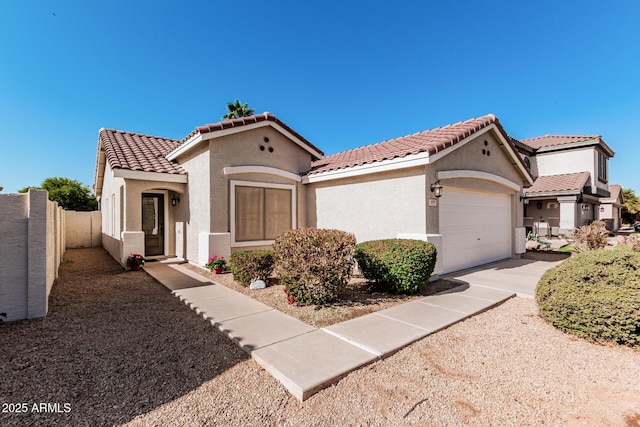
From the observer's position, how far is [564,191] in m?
21.3

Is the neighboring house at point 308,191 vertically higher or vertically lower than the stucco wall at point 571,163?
lower

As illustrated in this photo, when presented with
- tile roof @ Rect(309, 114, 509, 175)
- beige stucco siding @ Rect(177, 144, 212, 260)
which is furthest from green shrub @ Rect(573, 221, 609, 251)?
beige stucco siding @ Rect(177, 144, 212, 260)

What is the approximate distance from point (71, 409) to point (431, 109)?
2426 cm

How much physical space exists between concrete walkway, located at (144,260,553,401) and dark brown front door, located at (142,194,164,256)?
5.48 m

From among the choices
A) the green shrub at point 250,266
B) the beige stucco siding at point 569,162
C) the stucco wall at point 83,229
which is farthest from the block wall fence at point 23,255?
the beige stucco siding at point 569,162

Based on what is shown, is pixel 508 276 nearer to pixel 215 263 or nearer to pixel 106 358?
pixel 215 263

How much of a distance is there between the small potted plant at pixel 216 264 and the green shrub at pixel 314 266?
405 centimetres

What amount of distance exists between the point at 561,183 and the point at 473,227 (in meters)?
17.9

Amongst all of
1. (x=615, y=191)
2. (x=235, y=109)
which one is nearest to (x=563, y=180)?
(x=615, y=191)

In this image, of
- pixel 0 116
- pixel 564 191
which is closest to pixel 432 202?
pixel 564 191

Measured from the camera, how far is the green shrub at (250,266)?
8031mm

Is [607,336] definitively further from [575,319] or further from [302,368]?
[302,368]

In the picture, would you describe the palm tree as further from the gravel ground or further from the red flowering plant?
the gravel ground

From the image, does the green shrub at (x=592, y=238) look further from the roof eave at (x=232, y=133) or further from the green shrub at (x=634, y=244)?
the roof eave at (x=232, y=133)
